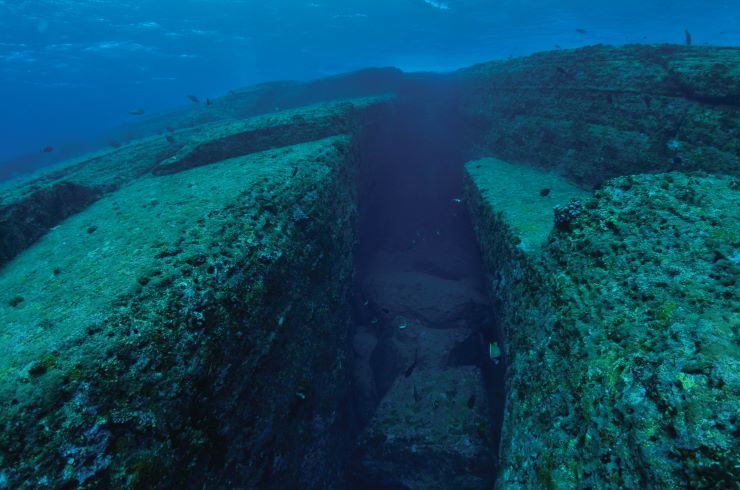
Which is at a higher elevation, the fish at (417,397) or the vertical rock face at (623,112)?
the vertical rock face at (623,112)

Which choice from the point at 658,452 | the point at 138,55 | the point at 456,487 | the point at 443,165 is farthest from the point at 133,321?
the point at 138,55

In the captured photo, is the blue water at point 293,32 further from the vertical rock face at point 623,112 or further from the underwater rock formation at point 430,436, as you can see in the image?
the underwater rock formation at point 430,436

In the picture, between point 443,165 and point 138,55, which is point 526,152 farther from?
point 138,55

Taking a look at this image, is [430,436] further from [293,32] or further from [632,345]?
[293,32]

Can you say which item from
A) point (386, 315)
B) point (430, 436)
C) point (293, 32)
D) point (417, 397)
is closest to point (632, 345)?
point (430, 436)

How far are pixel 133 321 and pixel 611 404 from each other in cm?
344

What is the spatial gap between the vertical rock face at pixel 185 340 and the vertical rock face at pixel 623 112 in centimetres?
612

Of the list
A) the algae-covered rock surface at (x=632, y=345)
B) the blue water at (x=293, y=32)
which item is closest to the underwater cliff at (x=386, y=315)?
the algae-covered rock surface at (x=632, y=345)

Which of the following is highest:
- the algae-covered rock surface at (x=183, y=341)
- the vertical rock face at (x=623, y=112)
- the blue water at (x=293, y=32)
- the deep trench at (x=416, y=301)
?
the blue water at (x=293, y=32)

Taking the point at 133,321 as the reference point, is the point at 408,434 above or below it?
below

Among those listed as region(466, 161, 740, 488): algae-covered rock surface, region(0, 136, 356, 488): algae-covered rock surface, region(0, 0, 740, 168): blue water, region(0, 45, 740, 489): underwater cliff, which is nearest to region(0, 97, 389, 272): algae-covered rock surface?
region(0, 45, 740, 489): underwater cliff

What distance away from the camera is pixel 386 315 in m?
8.51

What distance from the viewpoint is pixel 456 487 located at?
485cm

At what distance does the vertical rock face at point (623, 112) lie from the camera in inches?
233
